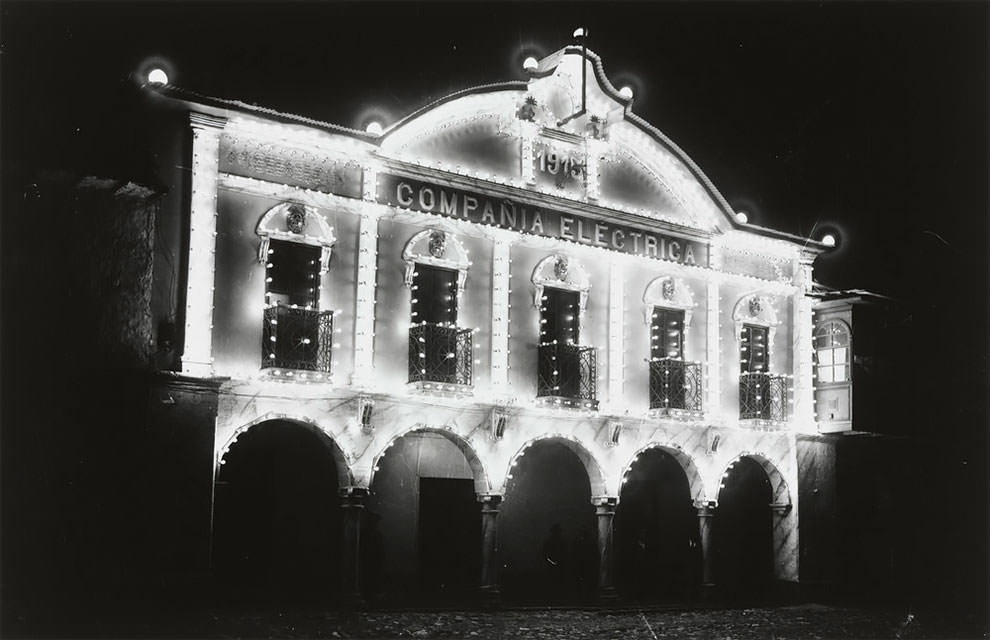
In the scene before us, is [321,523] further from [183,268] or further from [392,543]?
[183,268]

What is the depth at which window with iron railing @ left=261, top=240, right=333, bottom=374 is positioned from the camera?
18.9 meters

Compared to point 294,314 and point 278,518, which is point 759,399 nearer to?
point 278,518

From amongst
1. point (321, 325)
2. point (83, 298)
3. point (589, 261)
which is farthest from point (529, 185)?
point (83, 298)

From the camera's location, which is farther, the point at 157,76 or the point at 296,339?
the point at 296,339

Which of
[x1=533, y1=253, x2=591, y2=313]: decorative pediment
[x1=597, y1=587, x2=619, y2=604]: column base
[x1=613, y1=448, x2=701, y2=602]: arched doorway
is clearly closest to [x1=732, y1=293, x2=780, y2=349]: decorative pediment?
[x1=613, y1=448, x2=701, y2=602]: arched doorway

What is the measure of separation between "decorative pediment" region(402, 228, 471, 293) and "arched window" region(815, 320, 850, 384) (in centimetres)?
914

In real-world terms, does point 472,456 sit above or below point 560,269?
below

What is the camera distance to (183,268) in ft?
59.7

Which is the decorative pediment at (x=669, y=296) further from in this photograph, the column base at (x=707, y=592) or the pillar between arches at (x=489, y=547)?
the column base at (x=707, y=592)

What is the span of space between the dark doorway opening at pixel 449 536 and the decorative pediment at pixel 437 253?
4.55 metres

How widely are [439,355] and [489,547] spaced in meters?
3.62

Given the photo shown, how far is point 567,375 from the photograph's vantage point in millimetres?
22203

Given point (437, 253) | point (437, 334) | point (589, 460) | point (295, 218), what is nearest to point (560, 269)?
point (437, 253)

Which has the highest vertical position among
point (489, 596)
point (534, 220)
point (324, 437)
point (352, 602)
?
point (534, 220)
